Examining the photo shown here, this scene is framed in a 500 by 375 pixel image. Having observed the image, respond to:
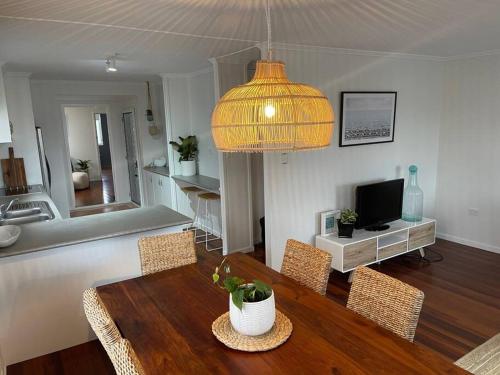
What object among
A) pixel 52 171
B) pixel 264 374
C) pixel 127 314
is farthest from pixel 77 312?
pixel 52 171

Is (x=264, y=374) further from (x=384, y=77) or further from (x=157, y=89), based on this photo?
(x=157, y=89)

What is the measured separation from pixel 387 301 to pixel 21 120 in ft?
15.9

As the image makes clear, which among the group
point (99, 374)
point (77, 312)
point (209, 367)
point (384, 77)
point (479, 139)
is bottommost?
point (99, 374)

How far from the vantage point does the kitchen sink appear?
10.8ft

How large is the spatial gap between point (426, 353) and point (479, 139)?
3881 mm

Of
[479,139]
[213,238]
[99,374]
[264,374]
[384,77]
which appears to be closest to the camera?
[264,374]

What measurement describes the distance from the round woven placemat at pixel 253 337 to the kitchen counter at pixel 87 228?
4.47 ft

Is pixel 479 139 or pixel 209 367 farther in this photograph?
pixel 479 139

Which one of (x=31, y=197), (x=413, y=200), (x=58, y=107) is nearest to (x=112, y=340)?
(x=31, y=197)

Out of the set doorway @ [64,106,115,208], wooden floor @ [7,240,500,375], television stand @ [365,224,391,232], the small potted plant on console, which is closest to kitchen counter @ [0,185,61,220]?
wooden floor @ [7,240,500,375]

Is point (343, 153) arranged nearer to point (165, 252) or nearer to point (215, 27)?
point (215, 27)

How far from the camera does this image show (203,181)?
5.23m

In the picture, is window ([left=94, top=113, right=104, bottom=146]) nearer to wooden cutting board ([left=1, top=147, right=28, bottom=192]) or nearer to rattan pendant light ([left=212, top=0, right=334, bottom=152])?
wooden cutting board ([left=1, top=147, right=28, bottom=192])

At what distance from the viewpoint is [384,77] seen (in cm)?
421
